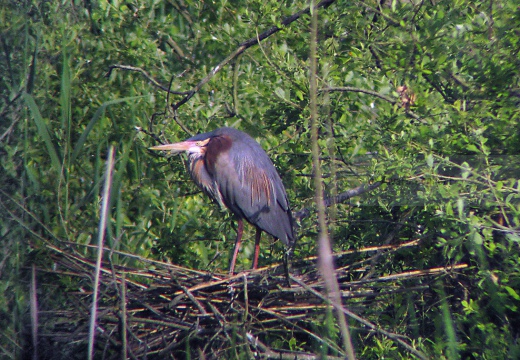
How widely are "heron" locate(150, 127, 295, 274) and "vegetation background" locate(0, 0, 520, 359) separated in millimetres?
107

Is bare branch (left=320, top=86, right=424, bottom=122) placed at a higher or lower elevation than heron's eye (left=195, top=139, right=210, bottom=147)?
higher

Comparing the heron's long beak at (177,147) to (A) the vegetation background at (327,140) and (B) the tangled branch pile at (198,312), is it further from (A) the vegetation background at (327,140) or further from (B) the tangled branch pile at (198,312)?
(B) the tangled branch pile at (198,312)

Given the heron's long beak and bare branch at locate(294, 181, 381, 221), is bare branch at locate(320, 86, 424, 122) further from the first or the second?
the heron's long beak

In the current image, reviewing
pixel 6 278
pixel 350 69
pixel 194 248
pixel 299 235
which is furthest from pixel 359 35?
pixel 6 278

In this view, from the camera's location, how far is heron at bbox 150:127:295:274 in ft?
13.1

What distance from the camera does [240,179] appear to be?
4262mm

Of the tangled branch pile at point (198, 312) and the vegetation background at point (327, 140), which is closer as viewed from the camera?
the vegetation background at point (327, 140)

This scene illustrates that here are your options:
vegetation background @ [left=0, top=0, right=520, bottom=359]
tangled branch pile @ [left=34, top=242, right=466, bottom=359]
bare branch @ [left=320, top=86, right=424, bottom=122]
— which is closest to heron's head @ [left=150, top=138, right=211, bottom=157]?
vegetation background @ [left=0, top=0, right=520, bottom=359]

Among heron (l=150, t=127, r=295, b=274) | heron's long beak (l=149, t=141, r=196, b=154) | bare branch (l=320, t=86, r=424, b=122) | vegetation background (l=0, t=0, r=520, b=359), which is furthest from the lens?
heron (l=150, t=127, r=295, b=274)

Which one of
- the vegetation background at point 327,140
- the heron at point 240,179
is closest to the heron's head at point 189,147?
the heron at point 240,179

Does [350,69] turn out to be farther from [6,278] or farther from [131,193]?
[6,278]

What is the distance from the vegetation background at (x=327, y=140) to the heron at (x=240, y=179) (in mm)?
107

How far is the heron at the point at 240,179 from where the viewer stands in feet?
13.1

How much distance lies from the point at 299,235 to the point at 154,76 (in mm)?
1631
